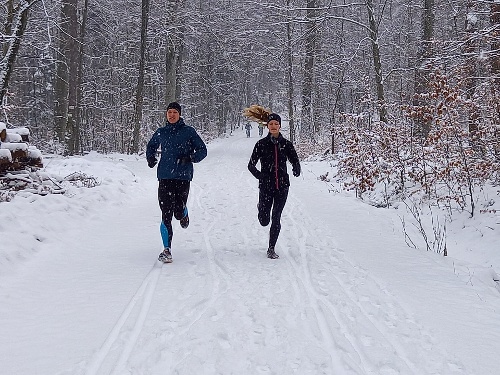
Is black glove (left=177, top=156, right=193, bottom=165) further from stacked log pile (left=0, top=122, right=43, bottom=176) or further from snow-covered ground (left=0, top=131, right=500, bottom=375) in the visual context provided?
stacked log pile (left=0, top=122, right=43, bottom=176)

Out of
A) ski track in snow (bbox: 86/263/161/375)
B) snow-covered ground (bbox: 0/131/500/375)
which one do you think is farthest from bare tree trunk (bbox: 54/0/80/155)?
ski track in snow (bbox: 86/263/161/375)

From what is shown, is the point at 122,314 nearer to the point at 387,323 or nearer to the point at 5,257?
the point at 5,257

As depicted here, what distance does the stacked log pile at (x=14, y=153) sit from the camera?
8638 mm

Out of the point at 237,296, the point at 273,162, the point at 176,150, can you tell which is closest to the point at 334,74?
the point at 273,162

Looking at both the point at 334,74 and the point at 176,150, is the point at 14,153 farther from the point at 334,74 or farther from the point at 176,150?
the point at 334,74

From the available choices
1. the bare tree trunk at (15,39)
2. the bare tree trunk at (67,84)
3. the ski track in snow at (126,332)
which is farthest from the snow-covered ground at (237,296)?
the bare tree trunk at (67,84)

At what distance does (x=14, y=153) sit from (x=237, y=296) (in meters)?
6.35

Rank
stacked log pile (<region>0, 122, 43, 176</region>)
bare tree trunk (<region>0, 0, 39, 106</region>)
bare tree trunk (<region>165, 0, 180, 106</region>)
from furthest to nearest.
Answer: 1. bare tree trunk (<region>165, 0, 180, 106</region>)
2. bare tree trunk (<region>0, 0, 39, 106</region>)
3. stacked log pile (<region>0, 122, 43, 176</region>)

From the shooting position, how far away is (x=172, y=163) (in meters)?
6.27

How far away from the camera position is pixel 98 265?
604cm

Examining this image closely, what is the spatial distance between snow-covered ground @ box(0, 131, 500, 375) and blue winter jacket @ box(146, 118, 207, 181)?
126 centimetres

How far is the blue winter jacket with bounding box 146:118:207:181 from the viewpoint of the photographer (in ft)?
20.6

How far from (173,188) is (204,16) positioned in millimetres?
20298

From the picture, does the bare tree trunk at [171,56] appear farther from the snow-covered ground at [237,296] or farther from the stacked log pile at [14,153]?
the snow-covered ground at [237,296]
